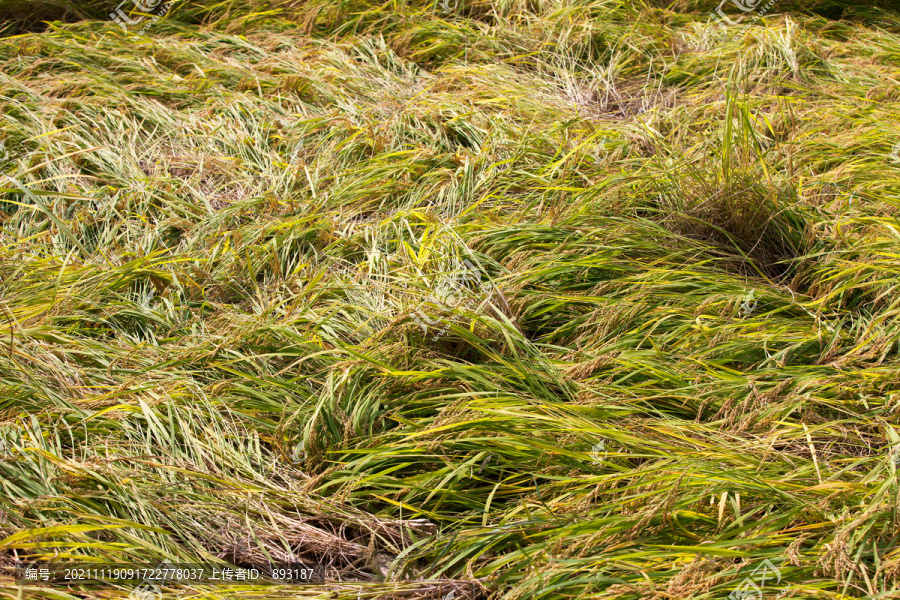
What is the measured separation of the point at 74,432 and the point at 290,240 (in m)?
1.05

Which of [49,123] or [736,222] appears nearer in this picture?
[736,222]

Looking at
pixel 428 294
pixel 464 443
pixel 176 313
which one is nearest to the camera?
pixel 464 443

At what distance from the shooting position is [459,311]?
212 cm

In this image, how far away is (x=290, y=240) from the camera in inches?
104

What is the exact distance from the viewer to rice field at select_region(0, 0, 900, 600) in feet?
5.24

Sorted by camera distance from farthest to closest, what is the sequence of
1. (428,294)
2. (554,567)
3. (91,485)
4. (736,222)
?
(736,222), (428,294), (91,485), (554,567)

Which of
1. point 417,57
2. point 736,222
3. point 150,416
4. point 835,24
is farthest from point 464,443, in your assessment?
point 835,24

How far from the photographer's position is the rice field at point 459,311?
1.60 m

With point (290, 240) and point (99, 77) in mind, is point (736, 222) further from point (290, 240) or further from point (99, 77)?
point (99, 77)

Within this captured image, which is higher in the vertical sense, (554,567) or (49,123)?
(49,123)

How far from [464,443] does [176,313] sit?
46.1 inches

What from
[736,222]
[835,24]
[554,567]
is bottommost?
[554,567]

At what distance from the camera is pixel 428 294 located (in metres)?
2.23

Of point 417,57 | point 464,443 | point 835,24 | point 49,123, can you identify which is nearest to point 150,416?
point 464,443
